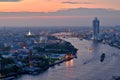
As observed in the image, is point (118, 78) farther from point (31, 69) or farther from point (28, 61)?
point (28, 61)

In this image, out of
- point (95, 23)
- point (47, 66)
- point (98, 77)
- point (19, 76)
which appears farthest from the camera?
point (95, 23)

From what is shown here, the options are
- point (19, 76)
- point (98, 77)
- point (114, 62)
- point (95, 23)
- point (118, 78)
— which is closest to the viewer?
point (118, 78)

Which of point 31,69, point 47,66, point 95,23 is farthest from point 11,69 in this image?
point 95,23

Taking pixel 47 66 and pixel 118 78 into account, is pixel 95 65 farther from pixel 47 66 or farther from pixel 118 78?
pixel 118 78

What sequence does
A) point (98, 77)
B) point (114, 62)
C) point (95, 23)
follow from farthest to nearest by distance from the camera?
point (95, 23), point (114, 62), point (98, 77)

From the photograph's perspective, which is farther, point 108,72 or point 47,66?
point 47,66

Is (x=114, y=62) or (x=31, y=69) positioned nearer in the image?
(x=31, y=69)

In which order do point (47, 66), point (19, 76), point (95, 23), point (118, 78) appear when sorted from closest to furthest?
1. point (118, 78)
2. point (19, 76)
3. point (47, 66)
4. point (95, 23)

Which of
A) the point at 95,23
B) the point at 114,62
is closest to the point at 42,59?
the point at 114,62

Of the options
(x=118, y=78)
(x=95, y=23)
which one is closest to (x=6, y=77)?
(x=118, y=78)
